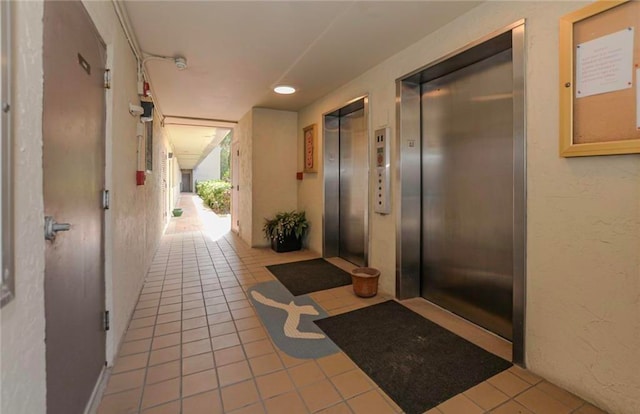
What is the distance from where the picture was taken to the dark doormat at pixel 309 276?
10.3 ft

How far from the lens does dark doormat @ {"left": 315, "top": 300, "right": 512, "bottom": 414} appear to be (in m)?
1.61

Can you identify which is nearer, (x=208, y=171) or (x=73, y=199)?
(x=73, y=199)

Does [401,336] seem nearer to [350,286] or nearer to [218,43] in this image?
[350,286]

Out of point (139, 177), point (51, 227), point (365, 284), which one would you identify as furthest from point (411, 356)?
point (139, 177)

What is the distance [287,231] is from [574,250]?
358cm

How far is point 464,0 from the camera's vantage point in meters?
1.94

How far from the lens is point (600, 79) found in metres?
1.41

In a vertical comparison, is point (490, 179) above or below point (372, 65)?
below

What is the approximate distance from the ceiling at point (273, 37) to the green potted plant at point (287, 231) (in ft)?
6.42

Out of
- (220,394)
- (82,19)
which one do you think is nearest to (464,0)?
(82,19)

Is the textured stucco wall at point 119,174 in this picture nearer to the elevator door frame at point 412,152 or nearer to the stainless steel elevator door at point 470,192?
the elevator door frame at point 412,152

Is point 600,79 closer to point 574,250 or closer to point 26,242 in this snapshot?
point 574,250

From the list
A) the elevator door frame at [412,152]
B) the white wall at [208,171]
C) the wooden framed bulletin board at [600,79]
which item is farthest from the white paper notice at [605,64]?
the white wall at [208,171]

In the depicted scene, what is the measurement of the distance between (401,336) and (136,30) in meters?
3.09
